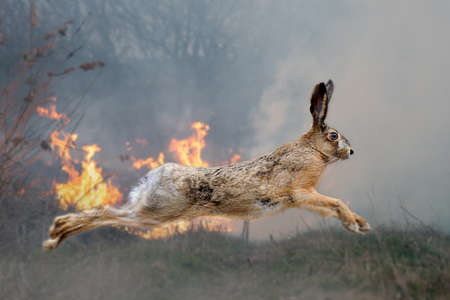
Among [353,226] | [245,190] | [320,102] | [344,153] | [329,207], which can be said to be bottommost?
[353,226]

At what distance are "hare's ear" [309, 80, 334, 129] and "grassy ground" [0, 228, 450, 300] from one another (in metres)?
1.39

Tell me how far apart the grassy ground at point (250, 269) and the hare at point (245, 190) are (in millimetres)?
674

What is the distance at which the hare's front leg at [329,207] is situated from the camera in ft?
6.97

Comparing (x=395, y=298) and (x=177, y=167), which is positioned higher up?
(x=177, y=167)

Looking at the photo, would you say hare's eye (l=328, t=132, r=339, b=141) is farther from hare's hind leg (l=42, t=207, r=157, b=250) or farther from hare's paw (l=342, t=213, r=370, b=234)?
hare's hind leg (l=42, t=207, r=157, b=250)

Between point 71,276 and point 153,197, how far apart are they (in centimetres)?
270

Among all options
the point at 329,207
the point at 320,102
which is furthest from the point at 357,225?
the point at 320,102

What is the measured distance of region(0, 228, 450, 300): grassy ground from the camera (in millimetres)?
2352

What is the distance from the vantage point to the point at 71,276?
402 cm

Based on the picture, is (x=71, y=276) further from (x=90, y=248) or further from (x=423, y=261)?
(x=423, y=261)

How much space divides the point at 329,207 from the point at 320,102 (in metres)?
0.84

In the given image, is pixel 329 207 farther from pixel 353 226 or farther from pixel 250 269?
pixel 250 269

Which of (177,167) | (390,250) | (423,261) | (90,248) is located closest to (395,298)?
(423,261)

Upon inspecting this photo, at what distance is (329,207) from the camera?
7.04ft
